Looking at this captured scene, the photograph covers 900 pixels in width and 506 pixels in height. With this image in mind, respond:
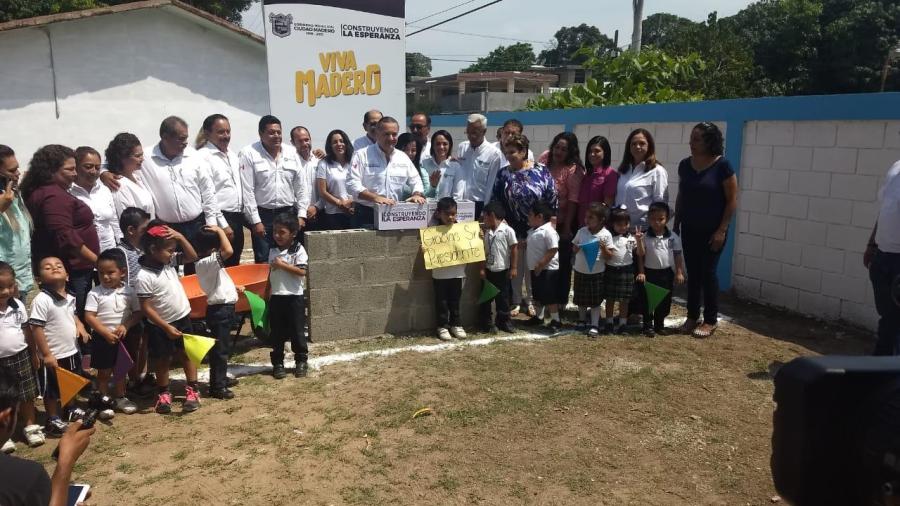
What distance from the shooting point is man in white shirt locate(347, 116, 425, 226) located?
228 inches

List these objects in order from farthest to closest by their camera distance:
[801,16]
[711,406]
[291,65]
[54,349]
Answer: [801,16] → [291,65] → [711,406] → [54,349]

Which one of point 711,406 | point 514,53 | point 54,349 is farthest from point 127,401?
point 514,53

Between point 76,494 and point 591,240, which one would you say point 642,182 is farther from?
point 76,494

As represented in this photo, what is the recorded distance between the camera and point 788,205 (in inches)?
257

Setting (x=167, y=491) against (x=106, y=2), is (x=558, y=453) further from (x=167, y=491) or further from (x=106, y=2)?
(x=106, y=2)

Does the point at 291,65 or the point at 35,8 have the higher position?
the point at 35,8

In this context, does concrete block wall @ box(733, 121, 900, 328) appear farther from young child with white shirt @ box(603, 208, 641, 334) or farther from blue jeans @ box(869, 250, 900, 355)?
young child with white shirt @ box(603, 208, 641, 334)

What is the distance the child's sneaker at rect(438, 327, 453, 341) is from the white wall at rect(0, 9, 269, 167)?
9940 millimetres

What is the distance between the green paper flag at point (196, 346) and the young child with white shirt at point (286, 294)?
0.62 metres

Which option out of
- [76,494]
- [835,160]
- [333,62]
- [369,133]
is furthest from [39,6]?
[835,160]

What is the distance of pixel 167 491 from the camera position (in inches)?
131

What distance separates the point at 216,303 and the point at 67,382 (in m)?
1.02

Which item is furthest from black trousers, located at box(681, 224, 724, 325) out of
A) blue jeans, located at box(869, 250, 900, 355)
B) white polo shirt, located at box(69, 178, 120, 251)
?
white polo shirt, located at box(69, 178, 120, 251)

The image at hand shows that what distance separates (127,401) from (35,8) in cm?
2056
